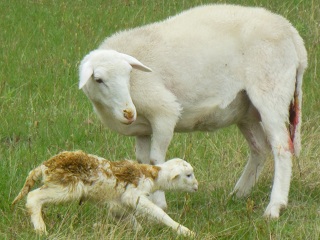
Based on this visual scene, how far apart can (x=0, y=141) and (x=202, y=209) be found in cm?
246

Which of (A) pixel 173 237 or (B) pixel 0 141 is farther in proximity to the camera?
(B) pixel 0 141

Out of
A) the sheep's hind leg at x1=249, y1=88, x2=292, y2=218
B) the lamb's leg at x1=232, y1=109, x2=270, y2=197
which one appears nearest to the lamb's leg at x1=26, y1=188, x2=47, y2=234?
the sheep's hind leg at x1=249, y1=88, x2=292, y2=218

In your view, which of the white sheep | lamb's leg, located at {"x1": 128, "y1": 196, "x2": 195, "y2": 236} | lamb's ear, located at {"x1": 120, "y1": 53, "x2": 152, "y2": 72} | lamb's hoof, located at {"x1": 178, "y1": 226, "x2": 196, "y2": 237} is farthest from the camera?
the white sheep

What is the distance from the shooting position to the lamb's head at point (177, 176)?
7.03 metres

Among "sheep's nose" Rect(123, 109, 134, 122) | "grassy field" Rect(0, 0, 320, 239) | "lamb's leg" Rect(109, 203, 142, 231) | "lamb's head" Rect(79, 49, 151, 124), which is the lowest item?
"grassy field" Rect(0, 0, 320, 239)

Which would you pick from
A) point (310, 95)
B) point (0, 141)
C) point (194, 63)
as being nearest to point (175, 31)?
point (194, 63)

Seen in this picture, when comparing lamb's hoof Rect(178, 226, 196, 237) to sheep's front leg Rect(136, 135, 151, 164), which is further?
sheep's front leg Rect(136, 135, 151, 164)

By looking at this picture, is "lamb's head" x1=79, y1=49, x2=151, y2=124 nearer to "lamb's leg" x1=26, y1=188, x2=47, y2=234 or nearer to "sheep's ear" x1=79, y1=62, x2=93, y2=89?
"sheep's ear" x1=79, y1=62, x2=93, y2=89

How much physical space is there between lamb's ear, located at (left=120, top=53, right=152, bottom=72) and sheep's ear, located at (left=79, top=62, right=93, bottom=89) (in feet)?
0.92

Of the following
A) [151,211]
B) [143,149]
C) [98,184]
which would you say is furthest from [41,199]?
[143,149]

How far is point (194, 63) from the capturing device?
7.96 meters

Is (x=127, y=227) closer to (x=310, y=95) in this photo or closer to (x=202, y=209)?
(x=202, y=209)

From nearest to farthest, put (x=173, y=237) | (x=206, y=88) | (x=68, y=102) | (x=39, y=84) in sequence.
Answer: (x=173, y=237) → (x=206, y=88) → (x=68, y=102) → (x=39, y=84)

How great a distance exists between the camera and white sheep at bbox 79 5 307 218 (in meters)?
7.67
